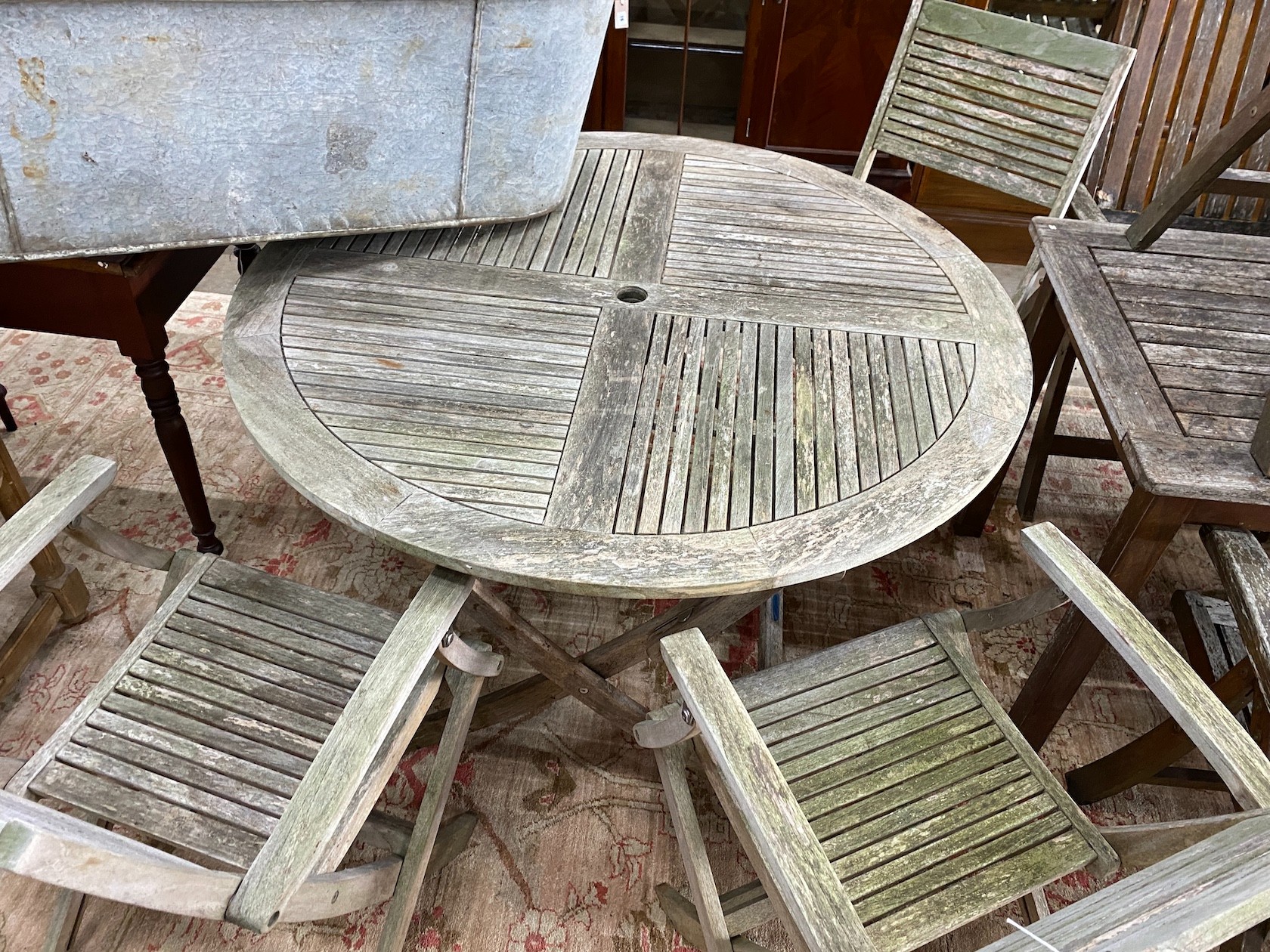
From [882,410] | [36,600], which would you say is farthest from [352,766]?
[36,600]

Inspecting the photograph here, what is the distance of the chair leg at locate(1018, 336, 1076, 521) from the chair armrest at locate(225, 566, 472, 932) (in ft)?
5.47

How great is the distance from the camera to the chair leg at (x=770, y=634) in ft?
6.48

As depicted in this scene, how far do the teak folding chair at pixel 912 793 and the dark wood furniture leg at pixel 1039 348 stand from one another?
0.57 meters

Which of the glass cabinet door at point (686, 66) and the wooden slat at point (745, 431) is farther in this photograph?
the glass cabinet door at point (686, 66)

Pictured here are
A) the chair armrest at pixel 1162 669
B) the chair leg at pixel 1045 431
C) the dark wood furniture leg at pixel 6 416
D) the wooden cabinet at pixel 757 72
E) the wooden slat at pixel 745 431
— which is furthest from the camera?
the wooden cabinet at pixel 757 72

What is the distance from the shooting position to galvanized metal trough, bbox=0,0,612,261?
1.42 meters

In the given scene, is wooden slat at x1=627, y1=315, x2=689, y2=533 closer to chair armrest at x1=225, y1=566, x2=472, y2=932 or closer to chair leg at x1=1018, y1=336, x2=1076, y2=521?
chair armrest at x1=225, y1=566, x2=472, y2=932

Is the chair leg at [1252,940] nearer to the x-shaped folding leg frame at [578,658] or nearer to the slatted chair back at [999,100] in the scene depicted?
the x-shaped folding leg frame at [578,658]

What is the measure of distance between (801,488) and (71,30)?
1.26m

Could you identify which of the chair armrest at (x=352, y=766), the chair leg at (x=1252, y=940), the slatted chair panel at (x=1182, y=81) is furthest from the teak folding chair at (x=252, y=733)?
the slatted chair panel at (x=1182, y=81)

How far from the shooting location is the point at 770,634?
2.01 m

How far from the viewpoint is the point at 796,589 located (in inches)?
92.0

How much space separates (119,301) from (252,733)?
0.89m

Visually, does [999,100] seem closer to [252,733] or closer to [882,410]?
[882,410]
